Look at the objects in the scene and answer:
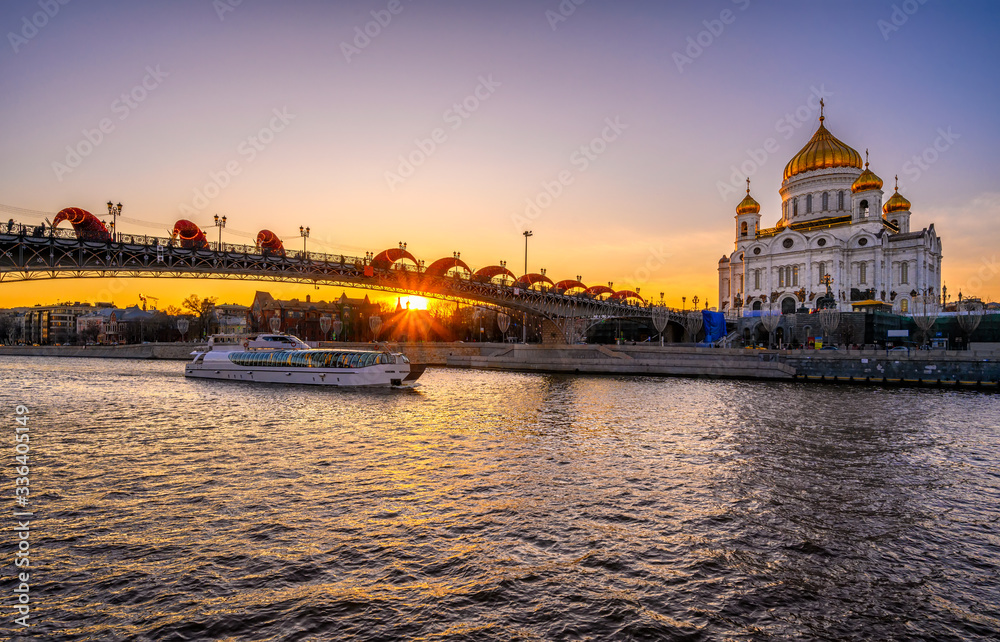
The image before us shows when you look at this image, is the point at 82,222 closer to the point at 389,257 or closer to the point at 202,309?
the point at 389,257

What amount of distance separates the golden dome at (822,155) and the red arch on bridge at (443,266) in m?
61.6

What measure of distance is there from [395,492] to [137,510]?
14.2ft

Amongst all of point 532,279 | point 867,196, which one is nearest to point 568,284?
point 532,279

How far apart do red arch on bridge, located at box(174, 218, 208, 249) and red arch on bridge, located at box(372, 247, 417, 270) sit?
1625cm

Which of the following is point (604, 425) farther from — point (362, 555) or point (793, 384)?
point (793, 384)

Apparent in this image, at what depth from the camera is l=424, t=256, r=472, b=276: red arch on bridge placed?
60.7m

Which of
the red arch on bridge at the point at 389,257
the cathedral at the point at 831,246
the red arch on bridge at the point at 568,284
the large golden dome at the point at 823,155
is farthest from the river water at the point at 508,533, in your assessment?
the large golden dome at the point at 823,155

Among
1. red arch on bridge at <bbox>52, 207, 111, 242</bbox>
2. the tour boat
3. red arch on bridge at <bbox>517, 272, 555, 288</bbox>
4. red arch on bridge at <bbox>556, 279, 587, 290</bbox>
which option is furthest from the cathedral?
red arch on bridge at <bbox>52, 207, 111, 242</bbox>

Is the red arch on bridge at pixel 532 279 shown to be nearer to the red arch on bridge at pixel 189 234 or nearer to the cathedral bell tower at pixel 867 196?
the red arch on bridge at pixel 189 234

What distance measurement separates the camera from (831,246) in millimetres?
81750

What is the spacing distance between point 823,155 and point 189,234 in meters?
Result: 89.1

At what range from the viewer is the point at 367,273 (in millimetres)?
55281

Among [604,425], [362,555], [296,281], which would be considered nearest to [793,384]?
[604,425]

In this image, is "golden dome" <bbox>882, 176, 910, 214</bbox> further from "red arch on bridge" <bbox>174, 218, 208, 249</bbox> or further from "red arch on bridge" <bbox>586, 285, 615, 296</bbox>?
"red arch on bridge" <bbox>174, 218, 208, 249</bbox>
